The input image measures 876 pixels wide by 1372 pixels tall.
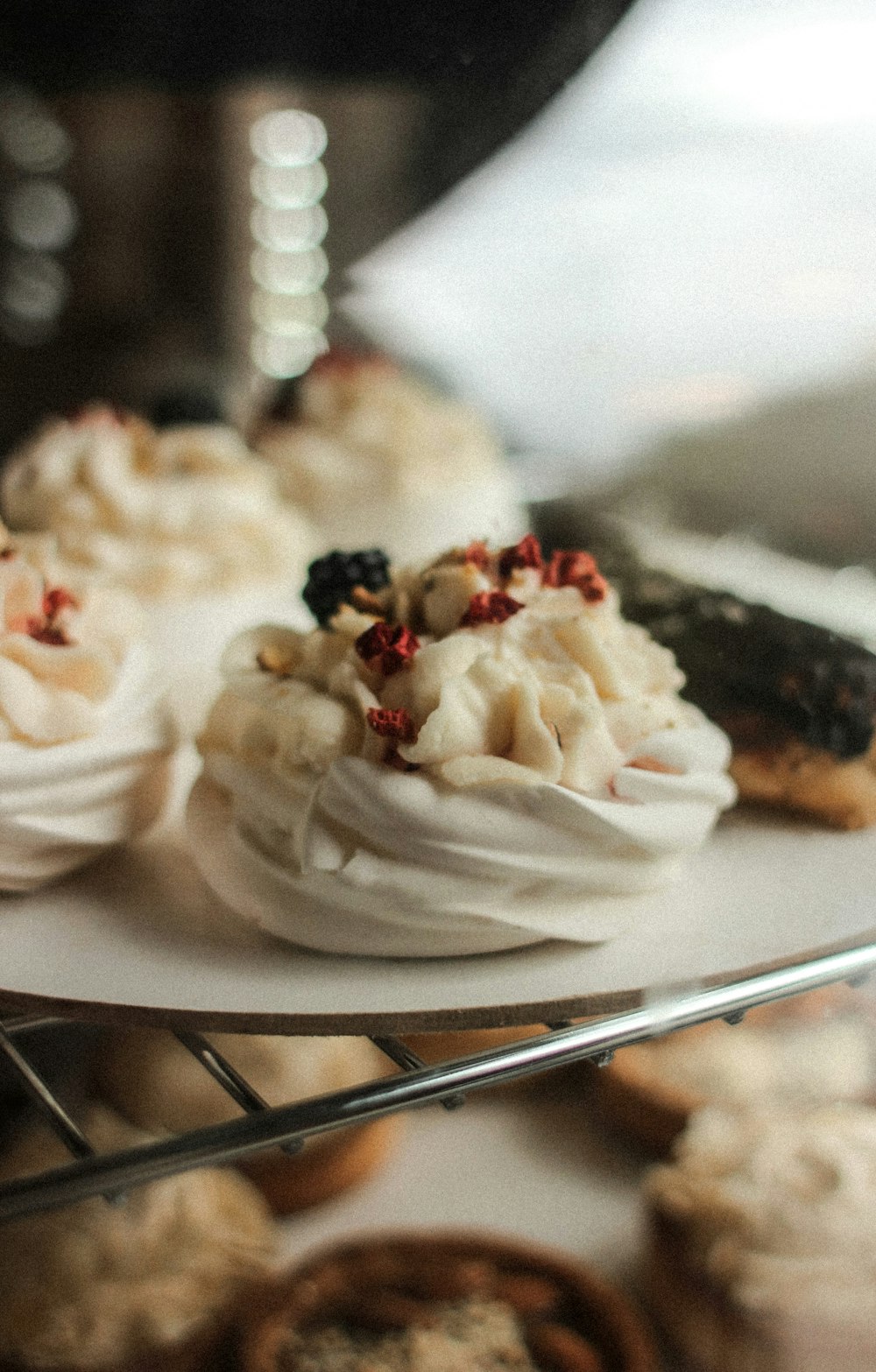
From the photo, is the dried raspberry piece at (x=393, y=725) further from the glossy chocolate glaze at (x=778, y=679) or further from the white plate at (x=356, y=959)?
the glossy chocolate glaze at (x=778, y=679)

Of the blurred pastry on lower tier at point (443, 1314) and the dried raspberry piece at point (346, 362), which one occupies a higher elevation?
the dried raspberry piece at point (346, 362)

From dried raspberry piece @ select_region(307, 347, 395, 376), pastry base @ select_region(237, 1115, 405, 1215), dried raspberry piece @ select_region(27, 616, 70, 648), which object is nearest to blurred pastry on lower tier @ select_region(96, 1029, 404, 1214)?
pastry base @ select_region(237, 1115, 405, 1215)

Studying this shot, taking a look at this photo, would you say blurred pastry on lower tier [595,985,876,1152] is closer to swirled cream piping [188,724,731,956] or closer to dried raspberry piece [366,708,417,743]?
swirled cream piping [188,724,731,956]

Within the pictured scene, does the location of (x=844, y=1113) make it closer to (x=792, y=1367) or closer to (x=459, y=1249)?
(x=792, y=1367)

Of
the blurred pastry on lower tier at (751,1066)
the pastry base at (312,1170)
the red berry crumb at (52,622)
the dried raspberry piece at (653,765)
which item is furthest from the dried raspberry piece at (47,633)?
the blurred pastry on lower tier at (751,1066)

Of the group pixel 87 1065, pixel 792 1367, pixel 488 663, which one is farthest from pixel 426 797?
pixel 792 1367
